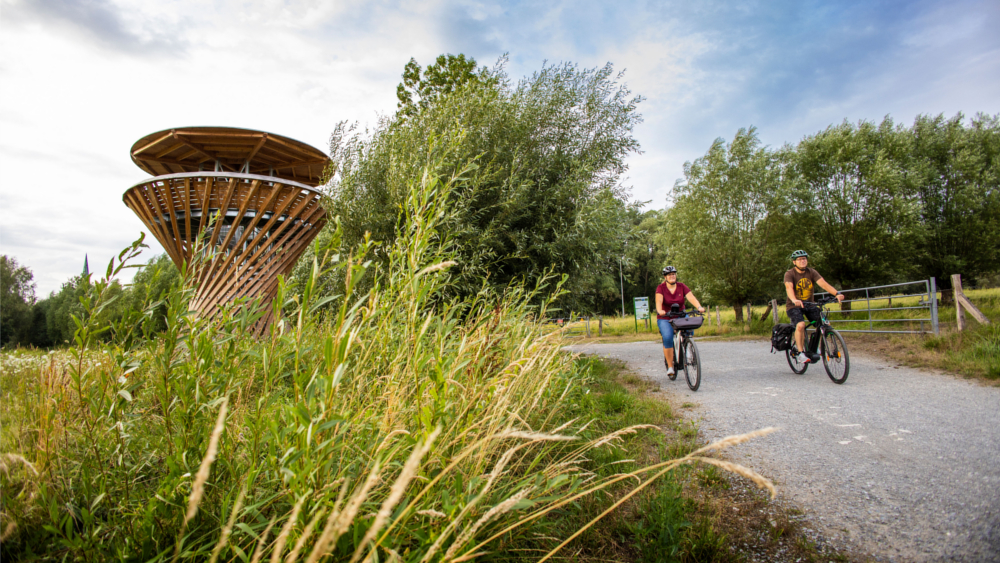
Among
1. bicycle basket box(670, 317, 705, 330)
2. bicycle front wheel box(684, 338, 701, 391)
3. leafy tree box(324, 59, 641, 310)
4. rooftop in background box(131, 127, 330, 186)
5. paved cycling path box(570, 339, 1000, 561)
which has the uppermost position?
rooftop in background box(131, 127, 330, 186)

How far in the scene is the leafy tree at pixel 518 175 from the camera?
7453mm

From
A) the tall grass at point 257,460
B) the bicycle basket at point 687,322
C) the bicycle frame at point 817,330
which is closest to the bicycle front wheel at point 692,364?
the bicycle basket at point 687,322

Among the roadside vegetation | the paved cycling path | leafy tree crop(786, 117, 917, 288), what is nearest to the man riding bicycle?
the paved cycling path

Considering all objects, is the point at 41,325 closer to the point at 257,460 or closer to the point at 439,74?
the point at 439,74

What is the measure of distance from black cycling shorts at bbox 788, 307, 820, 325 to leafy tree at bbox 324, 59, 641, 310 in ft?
10.6

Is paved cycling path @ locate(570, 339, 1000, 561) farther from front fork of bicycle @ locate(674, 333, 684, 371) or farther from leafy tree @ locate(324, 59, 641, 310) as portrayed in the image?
leafy tree @ locate(324, 59, 641, 310)

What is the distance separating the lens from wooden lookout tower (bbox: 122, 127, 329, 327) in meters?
11.3

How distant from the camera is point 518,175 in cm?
773

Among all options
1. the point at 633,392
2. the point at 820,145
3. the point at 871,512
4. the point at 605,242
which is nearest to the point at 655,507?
the point at 871,512

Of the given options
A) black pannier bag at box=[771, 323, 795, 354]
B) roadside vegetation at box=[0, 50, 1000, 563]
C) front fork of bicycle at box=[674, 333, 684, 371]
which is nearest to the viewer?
roadside vegetation at box=[0, 50, 1000, 563]

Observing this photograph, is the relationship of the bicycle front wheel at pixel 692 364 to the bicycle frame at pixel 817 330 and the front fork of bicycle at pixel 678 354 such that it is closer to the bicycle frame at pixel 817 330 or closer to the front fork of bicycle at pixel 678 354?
the front fork of bicycle at pixel 678 354

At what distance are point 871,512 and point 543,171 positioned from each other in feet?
23.6

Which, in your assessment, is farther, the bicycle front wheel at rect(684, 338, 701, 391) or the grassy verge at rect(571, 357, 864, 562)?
the bicycle front wheel at rect(684, 338, 701, 391)

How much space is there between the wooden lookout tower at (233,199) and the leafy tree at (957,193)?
21775 mm
